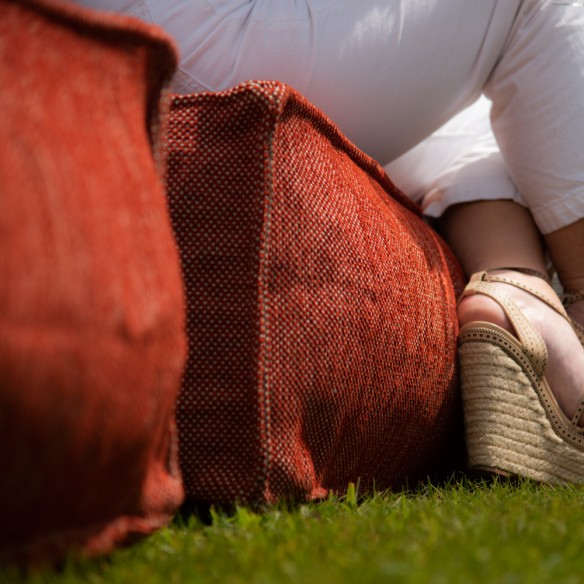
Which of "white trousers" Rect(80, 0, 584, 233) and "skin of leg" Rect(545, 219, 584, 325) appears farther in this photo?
"skin of leg" Rect(545, 219, 584, 325)

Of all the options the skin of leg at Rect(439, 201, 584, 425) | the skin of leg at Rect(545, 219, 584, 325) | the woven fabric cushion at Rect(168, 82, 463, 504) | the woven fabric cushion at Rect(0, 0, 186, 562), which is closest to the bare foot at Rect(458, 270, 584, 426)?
the skin of leg at Rect(439, 201, 584, 425)

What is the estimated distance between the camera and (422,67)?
1319mm

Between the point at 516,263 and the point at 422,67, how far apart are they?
0.42m

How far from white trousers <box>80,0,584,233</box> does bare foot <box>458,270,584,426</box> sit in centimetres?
18

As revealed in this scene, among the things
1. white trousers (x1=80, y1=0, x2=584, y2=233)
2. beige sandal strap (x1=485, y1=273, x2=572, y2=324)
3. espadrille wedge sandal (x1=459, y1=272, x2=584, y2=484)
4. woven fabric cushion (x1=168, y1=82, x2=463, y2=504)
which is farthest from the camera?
beige sandal strap (x1=485, y1=273, x2=572, y2=324)

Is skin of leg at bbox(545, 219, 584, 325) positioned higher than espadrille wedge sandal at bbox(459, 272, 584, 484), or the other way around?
skin of leg at bbox(545, 219, 584, 325)

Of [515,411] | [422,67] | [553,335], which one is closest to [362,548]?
[515,411]

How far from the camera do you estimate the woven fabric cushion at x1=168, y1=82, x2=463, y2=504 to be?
0.97 m

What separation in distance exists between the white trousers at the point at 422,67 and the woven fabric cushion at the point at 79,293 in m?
0.40

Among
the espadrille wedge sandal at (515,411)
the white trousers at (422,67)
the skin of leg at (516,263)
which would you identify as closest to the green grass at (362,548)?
the espadrille wedge sandal at (515,411)

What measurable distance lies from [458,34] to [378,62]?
6.3 inches

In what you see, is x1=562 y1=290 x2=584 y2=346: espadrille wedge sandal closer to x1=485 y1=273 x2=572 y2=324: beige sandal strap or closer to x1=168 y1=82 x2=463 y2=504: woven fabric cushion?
x1=485 y1=273 x2=572 y2=324: beige sandal strap

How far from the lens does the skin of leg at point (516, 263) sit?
1.36 m

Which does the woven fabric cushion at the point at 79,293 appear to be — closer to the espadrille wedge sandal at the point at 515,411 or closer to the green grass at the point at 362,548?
the green grass at the point at 362,548
